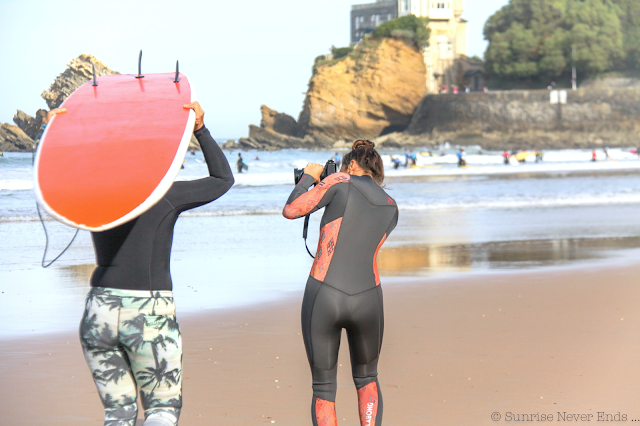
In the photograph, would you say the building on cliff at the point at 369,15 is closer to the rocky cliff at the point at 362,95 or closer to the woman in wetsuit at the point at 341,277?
the rocky cliff at the point at 362,95

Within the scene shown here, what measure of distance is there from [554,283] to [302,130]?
86.9m

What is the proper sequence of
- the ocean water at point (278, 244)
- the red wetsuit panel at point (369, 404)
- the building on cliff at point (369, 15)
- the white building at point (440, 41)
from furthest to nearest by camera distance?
the building on cliff at point (369, 15) < the white building at point (440, 41) < the ocean water at point (278, 244) < the red wetsuit panel at point (369, 404)

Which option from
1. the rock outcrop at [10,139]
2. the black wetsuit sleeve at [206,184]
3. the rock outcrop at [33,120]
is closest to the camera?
the black wetsuit sleeve at [206,184]

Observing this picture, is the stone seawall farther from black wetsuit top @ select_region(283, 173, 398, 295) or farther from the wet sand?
black wetsuit top @ select_region(283, 173, 398, 295)

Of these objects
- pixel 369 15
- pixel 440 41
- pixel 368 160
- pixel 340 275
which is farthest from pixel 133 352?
pixel 369 15

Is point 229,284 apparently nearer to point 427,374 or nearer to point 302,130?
point 427,374

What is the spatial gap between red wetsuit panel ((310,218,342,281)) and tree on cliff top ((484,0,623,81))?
271 feet

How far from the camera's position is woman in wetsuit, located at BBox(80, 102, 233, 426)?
2080 millimetres

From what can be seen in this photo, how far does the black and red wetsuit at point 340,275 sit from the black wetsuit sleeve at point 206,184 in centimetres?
34

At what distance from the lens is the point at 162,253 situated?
2.16 m

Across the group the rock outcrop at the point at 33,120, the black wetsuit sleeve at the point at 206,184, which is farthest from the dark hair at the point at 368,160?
the rock outcrop at the point at 33,120

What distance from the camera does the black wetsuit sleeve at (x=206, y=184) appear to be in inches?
86.2

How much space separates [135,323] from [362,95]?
88.4 meters

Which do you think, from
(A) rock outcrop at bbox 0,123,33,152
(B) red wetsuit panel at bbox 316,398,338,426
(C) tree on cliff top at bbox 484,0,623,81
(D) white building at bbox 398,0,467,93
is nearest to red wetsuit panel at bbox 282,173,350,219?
(B) red wetsuit panel at bbox 316,398,338,426
